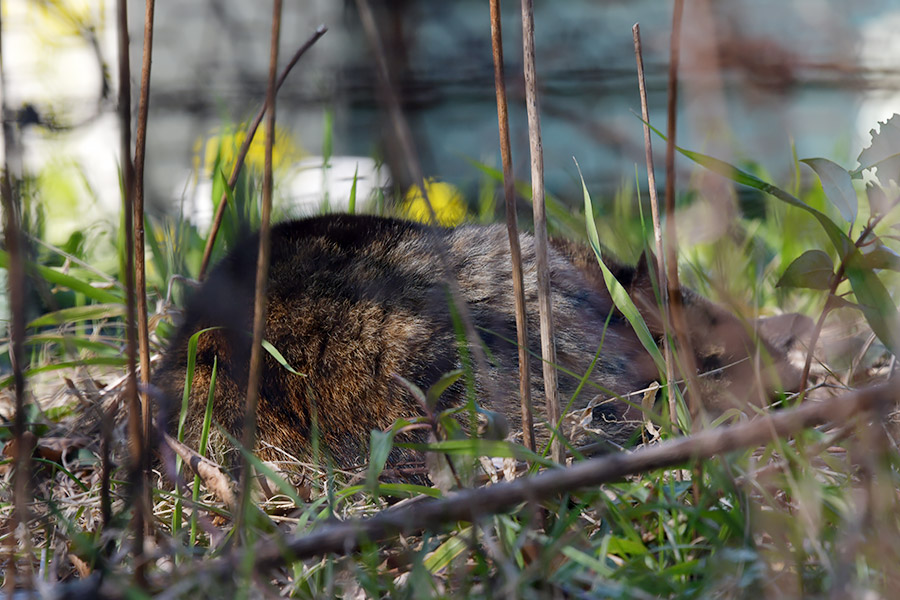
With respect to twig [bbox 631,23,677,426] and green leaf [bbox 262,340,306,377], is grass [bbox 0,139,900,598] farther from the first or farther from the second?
green leaf [bbox 262,340,306,377]

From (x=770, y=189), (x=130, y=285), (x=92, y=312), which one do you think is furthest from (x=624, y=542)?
(x=92, y=312)

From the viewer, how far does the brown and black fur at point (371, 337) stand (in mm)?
1418

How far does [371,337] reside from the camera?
1.45m

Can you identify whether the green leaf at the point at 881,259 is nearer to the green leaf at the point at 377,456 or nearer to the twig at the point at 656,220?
the twig at the point at 656,220

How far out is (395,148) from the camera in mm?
3678

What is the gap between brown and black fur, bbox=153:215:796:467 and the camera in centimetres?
142

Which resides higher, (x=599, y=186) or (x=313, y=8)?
(x=313, y=8)

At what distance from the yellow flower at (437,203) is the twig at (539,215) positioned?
1060mm

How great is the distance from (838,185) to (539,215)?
51 centimetres

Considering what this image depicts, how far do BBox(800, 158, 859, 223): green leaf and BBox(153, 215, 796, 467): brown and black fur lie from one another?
403 mm

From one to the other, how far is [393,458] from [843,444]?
2.48 ft

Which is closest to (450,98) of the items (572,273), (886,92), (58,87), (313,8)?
(313,8)

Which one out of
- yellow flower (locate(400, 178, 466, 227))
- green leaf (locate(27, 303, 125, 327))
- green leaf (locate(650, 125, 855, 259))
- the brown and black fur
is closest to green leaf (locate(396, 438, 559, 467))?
the brown and black fur

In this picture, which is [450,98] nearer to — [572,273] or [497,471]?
[572,273]
